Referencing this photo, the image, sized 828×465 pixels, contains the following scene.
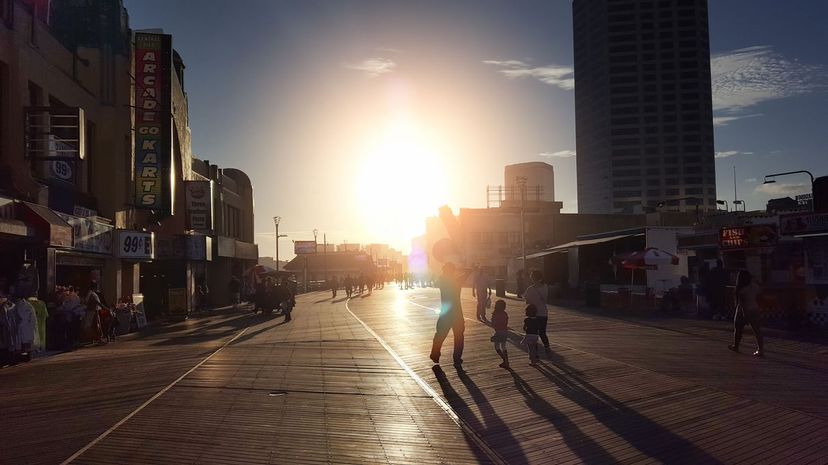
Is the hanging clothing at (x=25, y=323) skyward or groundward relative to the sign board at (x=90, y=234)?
groundward

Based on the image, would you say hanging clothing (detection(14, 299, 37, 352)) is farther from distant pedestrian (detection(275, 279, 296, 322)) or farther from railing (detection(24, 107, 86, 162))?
distant pedestrian (detection(275, 279, 296, 322))

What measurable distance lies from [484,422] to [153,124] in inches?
928

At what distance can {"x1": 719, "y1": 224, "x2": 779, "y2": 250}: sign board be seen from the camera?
2202cm

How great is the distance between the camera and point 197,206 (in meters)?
36.1

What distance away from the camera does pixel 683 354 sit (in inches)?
526

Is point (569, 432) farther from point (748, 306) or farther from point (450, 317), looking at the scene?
point (748, 306)

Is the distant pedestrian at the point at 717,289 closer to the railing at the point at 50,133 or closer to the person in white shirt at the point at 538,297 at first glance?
the person in white shirt at the point at 538,297

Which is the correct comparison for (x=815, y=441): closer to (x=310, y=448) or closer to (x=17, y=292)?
(x=310, y=448)

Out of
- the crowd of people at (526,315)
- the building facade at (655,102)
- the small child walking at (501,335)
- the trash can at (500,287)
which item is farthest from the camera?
the building facade at (655,102)

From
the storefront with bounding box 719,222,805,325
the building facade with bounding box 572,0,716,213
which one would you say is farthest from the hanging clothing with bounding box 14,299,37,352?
the building facade with bounding box 572,0,716,213

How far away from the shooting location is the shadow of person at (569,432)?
21.1 feet

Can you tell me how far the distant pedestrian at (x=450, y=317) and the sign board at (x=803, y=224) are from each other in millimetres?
12775

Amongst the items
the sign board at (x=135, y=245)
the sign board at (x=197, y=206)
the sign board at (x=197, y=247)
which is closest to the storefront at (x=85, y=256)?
the sign board at (x=135, y=245)

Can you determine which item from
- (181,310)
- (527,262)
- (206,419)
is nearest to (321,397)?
(206,419)
